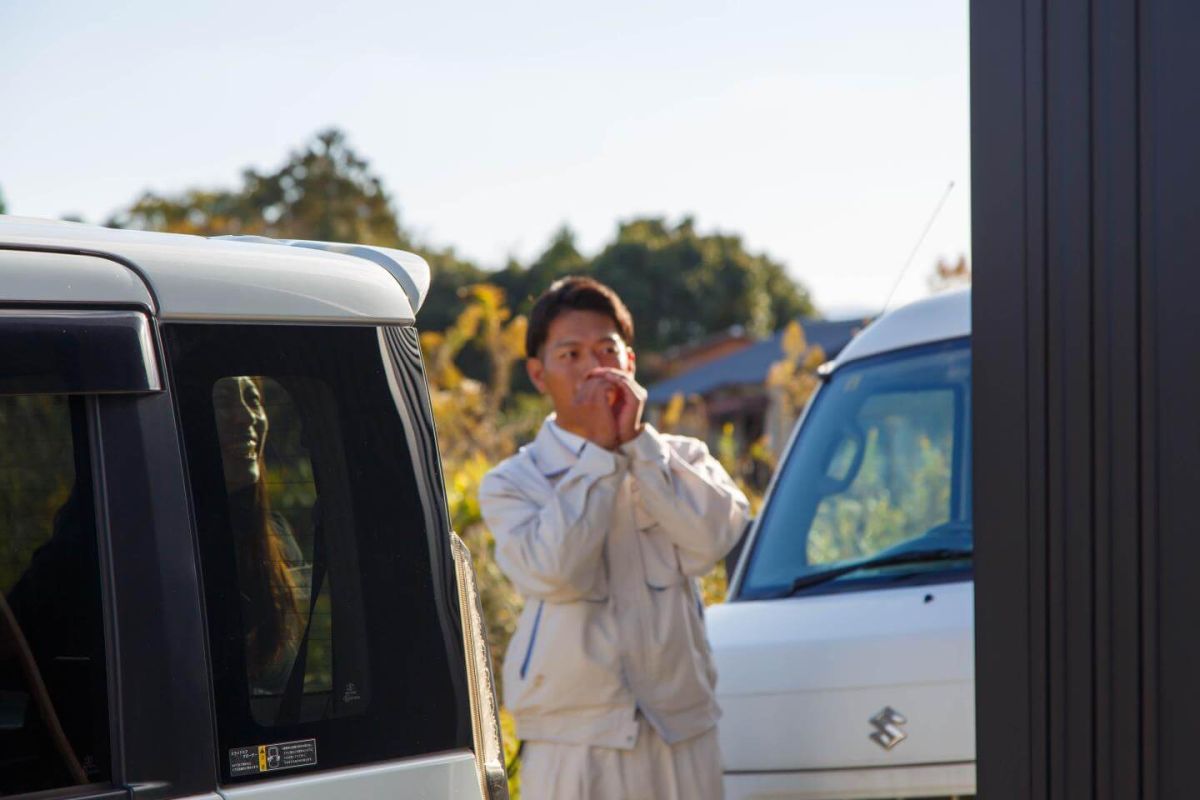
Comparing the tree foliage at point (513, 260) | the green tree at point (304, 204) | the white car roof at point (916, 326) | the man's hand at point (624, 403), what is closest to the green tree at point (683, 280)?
the tree foliage at point (513, 260)

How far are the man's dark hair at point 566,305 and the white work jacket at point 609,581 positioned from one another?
0.93 feet

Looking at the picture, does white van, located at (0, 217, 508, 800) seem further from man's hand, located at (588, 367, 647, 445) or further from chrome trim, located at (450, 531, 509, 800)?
man's hand, located at (588, 367, 647, 445)

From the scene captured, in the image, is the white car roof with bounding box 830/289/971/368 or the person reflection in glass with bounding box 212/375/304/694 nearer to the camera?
the person reflection in glass with bounding box 212/375/304/694

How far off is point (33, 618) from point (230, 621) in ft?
0.85

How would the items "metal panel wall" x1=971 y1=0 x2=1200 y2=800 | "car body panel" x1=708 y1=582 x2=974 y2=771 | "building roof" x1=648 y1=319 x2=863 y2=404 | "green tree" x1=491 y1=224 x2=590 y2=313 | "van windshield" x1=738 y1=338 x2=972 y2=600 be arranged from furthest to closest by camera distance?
1. "building roof" x1=648 y1=319 x2=863 y2=404
2. "green tree" x1=491 y1=224 x2=590 y2=313
3. "van windshield" x1=738 y1=338 x2=972 y2=600
4. "car body panel" x1=708 y1=582 x2=974 y2=771
5. "metal panel wall" x1=971 y1=0 x2=1200 y2=800

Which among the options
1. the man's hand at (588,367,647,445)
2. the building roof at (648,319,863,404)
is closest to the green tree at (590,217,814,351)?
the building roof at (648,319,863,404)

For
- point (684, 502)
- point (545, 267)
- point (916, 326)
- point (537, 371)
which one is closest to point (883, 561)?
point (916, 326)

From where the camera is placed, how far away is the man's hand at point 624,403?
3.87 meters

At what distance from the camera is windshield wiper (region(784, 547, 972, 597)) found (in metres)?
4.46

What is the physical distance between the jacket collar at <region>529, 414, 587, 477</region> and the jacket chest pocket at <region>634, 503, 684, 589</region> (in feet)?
0.70

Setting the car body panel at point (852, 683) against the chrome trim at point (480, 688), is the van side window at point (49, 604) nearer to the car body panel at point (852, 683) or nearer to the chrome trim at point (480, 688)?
the chrome trim at point (480, 688)

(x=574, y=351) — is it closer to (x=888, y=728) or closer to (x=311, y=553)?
(x=888, y=728)

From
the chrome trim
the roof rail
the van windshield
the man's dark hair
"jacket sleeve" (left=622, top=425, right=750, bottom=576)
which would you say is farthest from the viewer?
the van windshield

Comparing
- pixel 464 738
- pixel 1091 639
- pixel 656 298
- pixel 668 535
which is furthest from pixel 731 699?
pixel 656 298
